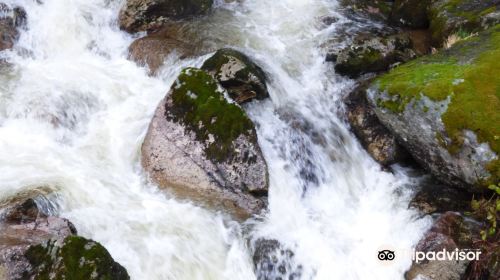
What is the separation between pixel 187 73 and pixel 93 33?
4.57 metres

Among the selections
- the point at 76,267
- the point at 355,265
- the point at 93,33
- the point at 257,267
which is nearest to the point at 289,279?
the point at 257,267

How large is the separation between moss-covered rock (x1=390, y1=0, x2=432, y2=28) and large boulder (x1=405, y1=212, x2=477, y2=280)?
685 centimetres

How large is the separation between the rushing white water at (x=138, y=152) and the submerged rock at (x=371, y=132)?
243 millimetres

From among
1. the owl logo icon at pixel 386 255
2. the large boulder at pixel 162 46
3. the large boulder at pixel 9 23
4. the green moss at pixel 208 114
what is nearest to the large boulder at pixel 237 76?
the green moss at pixel 208 114

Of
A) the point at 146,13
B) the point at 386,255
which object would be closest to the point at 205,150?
the point at 386,255

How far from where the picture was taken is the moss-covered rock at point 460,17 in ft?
38.6

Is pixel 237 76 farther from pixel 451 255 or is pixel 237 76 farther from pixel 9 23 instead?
pixel 9 23

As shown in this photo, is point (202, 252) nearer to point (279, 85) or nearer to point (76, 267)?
point (76, 267)

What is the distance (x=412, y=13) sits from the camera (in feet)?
44.3

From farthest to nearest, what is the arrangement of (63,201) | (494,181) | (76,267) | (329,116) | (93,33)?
(93,33), (329,116), (494,181), (63,201), (76,267)

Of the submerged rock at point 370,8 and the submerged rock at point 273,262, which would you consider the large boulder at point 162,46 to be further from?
the submerged rock at point 273,262

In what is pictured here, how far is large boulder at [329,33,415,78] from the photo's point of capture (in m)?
11.6

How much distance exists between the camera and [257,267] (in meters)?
7.89

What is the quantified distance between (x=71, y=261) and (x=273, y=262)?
133 inches
